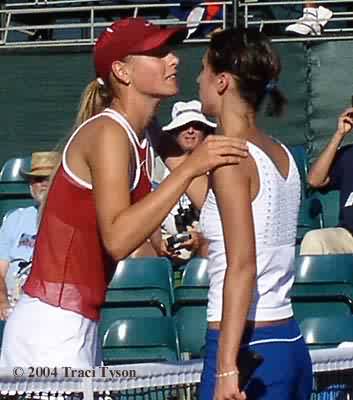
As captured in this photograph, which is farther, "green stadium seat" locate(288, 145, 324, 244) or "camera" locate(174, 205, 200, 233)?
"green stadium seat" locate(288, 145, 324, 244)

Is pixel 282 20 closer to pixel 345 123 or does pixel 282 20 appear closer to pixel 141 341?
pixel 345 123

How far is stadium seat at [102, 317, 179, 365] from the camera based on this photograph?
19.5ft

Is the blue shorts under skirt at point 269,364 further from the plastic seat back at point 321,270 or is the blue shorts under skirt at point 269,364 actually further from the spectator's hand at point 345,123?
the spectator's hand at point 345,123

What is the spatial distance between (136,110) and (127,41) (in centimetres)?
18

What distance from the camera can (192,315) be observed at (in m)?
6.42

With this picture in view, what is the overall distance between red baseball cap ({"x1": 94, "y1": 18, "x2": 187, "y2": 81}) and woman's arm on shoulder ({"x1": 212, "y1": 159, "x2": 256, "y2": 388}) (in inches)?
17.0

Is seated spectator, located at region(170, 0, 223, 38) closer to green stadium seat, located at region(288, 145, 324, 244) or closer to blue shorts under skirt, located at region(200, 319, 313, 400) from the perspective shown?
green stadium seat, located at region(288, 145, 324, 244)

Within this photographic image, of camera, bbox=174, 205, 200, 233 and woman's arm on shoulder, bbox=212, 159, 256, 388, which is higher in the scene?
woman's arm on shoulder, bbox=212, 159, 256, 388

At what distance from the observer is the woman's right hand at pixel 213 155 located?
307cm

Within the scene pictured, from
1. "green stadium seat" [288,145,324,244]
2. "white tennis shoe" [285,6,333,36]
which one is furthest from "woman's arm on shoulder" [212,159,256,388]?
"white tennis shoe" [285,6,333,36]

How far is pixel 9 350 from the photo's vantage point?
131 inches

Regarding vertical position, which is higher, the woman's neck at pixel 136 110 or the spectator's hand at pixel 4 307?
the woman's neck at pixel 136 110

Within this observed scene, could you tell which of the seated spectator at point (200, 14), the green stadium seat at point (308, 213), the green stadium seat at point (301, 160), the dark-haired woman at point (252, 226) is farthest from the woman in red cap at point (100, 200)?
the seated spectator at point (200, 14)

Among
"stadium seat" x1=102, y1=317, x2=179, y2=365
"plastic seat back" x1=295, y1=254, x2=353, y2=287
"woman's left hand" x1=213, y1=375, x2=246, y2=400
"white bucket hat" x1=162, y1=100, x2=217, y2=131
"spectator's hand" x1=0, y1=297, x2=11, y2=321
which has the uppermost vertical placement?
"white bucket hat" x1=162, y1=100, x2=217, y2=131
